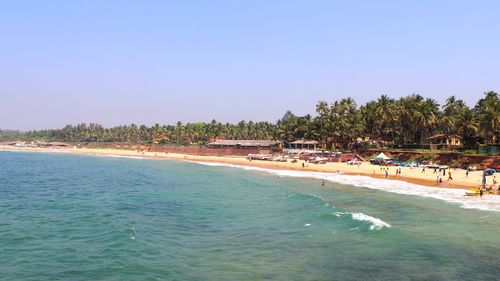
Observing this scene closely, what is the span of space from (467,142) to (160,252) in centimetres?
6539

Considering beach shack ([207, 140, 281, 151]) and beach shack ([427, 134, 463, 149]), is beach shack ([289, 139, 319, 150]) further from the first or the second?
beach shack ([427, 134, 463, 149])

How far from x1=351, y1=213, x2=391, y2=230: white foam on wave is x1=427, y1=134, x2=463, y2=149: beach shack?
5496 centimetres

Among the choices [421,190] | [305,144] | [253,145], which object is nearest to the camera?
[421,190]

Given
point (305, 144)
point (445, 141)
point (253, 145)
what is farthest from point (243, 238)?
point (253, 145)

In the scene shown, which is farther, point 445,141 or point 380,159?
point 445,141

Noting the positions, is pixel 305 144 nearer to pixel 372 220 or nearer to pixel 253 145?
pixel 253 145

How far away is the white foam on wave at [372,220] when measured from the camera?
97.4 ft

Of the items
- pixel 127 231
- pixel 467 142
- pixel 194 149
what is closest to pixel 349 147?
pixel 467 142

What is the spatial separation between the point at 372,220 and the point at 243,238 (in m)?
10.1

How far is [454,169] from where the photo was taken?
64.6 meters

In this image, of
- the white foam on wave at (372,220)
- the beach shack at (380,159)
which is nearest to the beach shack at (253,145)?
the beach shack at (380,159)

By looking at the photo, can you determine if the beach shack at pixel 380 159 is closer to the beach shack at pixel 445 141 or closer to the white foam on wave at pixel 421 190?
the beach shack at pixel 445 141

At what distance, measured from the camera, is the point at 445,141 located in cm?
8981

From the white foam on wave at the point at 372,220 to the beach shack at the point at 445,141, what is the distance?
55.0 meters
